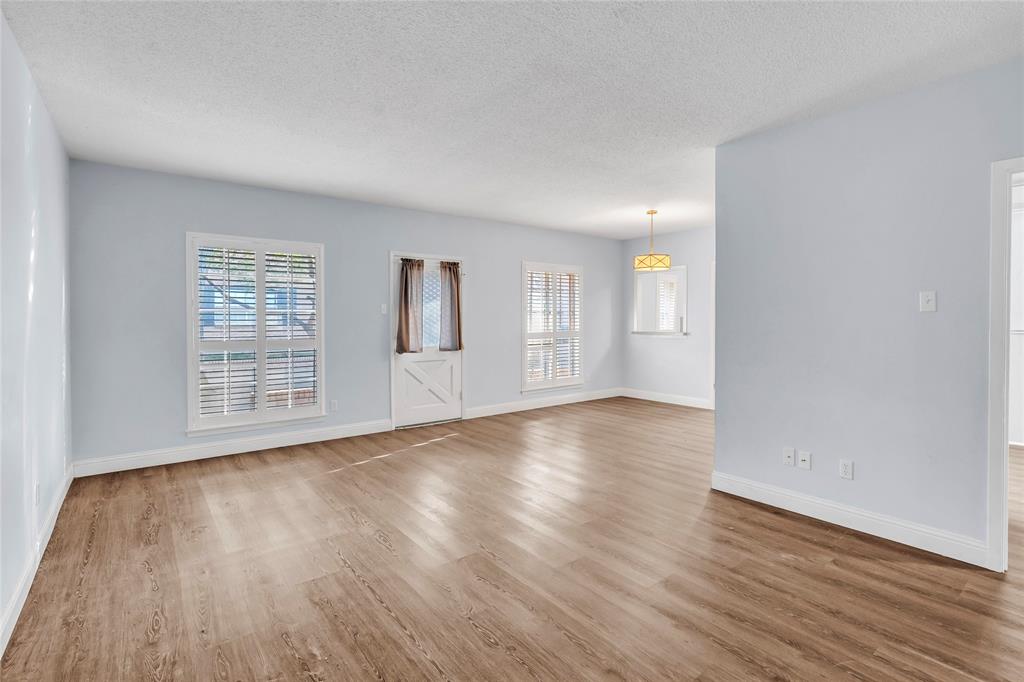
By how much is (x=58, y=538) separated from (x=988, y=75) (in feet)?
19.5

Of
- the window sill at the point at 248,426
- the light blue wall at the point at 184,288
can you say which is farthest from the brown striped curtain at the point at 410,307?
the window sill at the point at 248,426

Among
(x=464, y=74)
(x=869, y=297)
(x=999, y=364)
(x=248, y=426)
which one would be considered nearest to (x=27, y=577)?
(x=248, y=426)

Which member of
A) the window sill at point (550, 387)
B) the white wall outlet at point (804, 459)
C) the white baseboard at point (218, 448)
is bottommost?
the white baseboard at point (218, 448)

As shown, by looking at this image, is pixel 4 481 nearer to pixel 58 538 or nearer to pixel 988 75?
pixel 58 538

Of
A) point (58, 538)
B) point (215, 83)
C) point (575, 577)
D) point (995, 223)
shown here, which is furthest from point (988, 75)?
point (58, 538)

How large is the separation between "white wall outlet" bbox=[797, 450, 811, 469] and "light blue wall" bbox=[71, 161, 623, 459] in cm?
424

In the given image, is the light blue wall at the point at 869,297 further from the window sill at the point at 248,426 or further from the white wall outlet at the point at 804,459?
the window sill at the point at 248,426

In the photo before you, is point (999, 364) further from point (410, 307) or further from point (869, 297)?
point (410, 307)

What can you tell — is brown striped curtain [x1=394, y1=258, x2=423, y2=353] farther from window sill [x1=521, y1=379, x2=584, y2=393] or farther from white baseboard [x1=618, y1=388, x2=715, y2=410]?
white baseboard [x1=618, y1=388, x2=715, y2=410]

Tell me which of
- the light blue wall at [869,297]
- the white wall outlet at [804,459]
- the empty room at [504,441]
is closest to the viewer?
the empty room at [504,441]

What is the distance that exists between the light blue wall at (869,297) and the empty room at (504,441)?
0.02 metres

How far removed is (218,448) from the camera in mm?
4922

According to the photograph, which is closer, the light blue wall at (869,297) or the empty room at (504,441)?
the empty room at (504,441)

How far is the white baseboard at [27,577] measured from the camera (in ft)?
6.78
